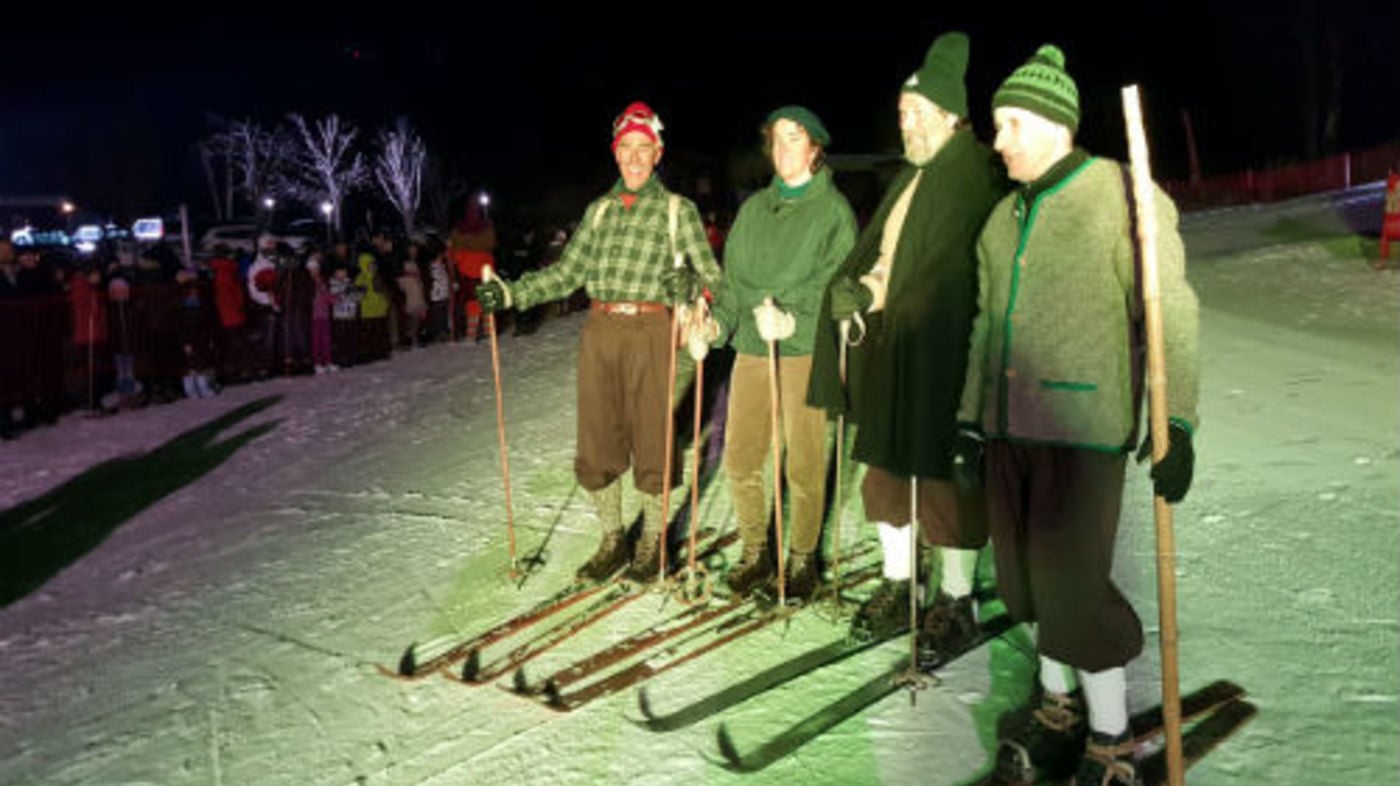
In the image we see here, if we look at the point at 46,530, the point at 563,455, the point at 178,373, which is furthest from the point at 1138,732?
the point at 178,373

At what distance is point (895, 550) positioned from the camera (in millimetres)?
3805

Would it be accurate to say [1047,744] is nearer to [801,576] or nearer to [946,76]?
[801,576]

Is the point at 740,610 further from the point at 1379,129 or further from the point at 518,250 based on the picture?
the point at 1379,129

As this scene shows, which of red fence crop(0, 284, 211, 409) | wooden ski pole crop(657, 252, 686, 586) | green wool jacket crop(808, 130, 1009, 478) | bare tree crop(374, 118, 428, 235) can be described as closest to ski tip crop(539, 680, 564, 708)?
wooden ski pole crop(657, 252, 686, 586)

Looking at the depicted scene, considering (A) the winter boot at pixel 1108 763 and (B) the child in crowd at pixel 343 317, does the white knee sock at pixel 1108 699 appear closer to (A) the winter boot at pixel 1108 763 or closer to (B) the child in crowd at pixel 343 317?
(A) the winter boot at pixel 1108 763

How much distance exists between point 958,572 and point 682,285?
1.61 m

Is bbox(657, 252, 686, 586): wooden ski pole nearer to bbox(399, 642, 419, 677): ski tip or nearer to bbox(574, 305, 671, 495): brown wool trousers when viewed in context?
bbox(574, 305, 671, 495): brown wool trousers

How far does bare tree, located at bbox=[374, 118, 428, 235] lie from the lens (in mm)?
54406

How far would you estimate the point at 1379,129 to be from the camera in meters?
53.1

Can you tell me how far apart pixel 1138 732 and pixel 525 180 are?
173ft

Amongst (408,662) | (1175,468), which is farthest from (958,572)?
(408,662)

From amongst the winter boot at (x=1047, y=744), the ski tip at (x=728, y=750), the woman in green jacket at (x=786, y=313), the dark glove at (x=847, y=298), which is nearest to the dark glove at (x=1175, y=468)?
the winter boot at (x=1047, y=744)

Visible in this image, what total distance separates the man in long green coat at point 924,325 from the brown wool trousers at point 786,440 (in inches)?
13.0

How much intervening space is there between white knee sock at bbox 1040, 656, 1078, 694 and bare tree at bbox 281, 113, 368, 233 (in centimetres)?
5567
